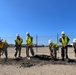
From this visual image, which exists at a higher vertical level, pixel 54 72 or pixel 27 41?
pixel 27 41

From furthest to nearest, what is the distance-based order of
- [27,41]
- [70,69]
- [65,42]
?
[27,41] → [65,42] → [70,69]

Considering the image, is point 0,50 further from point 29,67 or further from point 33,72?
point 33,72

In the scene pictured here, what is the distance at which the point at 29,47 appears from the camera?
2067 centimetres

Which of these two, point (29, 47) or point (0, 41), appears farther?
point (29, 47)

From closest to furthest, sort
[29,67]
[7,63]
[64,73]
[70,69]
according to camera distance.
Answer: [64,73] < [70,69] < [29,67] < [7,63]

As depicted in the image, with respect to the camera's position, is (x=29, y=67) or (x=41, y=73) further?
(x=29, y=67)

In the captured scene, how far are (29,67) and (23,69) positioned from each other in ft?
2.48

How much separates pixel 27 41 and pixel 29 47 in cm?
52

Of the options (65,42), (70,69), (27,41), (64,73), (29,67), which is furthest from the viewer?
(27,41)

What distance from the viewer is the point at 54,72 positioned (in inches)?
518

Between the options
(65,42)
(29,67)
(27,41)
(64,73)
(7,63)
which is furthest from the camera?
(27,41)

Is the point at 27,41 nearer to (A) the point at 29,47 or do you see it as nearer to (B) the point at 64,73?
(A) the point at 29,47

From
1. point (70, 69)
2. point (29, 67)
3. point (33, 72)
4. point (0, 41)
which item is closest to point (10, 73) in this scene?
point (33, 72)

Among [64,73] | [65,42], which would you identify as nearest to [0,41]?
[65,42]
